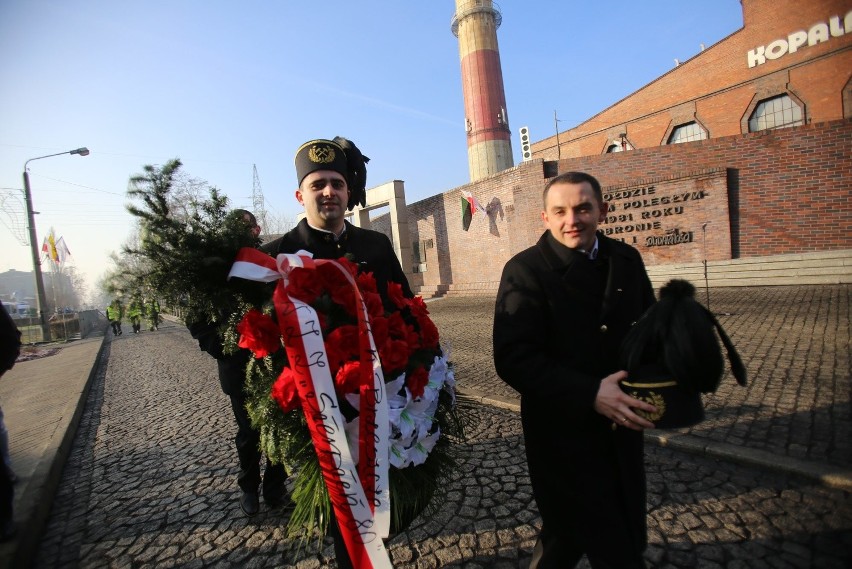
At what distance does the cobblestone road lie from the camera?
2383 mm

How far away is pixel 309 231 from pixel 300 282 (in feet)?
2.21

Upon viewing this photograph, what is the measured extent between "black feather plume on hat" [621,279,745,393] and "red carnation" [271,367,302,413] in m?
1.20

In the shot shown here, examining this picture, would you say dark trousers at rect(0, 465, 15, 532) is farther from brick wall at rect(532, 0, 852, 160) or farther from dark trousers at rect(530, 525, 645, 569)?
brick wall at rect(532, 0, 852, 160)

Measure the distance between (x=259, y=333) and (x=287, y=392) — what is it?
0.25 metres

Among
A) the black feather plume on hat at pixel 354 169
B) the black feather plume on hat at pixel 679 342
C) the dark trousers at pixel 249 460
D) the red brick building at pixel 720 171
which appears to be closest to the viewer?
the black feather plume on hat at pixel 679 342

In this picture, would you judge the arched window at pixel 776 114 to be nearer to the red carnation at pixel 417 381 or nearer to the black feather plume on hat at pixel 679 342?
the black feather plume on hat at pixel 679 342

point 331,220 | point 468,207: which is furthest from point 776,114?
point 331,220

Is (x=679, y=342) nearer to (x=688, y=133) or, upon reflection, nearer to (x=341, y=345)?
(x=341, y=345)

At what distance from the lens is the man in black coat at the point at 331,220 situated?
2205mm

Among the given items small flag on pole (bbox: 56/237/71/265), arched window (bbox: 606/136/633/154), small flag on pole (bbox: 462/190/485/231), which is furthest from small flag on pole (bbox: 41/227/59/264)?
arched window (bbox: 606/136/633/154)

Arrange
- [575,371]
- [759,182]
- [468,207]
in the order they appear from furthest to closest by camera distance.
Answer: [468,207] < [759,182] < [575,371]

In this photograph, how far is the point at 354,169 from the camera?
2.55 meters

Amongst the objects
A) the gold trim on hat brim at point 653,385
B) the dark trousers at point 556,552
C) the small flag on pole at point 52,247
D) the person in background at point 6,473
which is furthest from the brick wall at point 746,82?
the small flag on pole at point 52,247

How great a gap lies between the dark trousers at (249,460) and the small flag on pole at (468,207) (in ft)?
53.8
